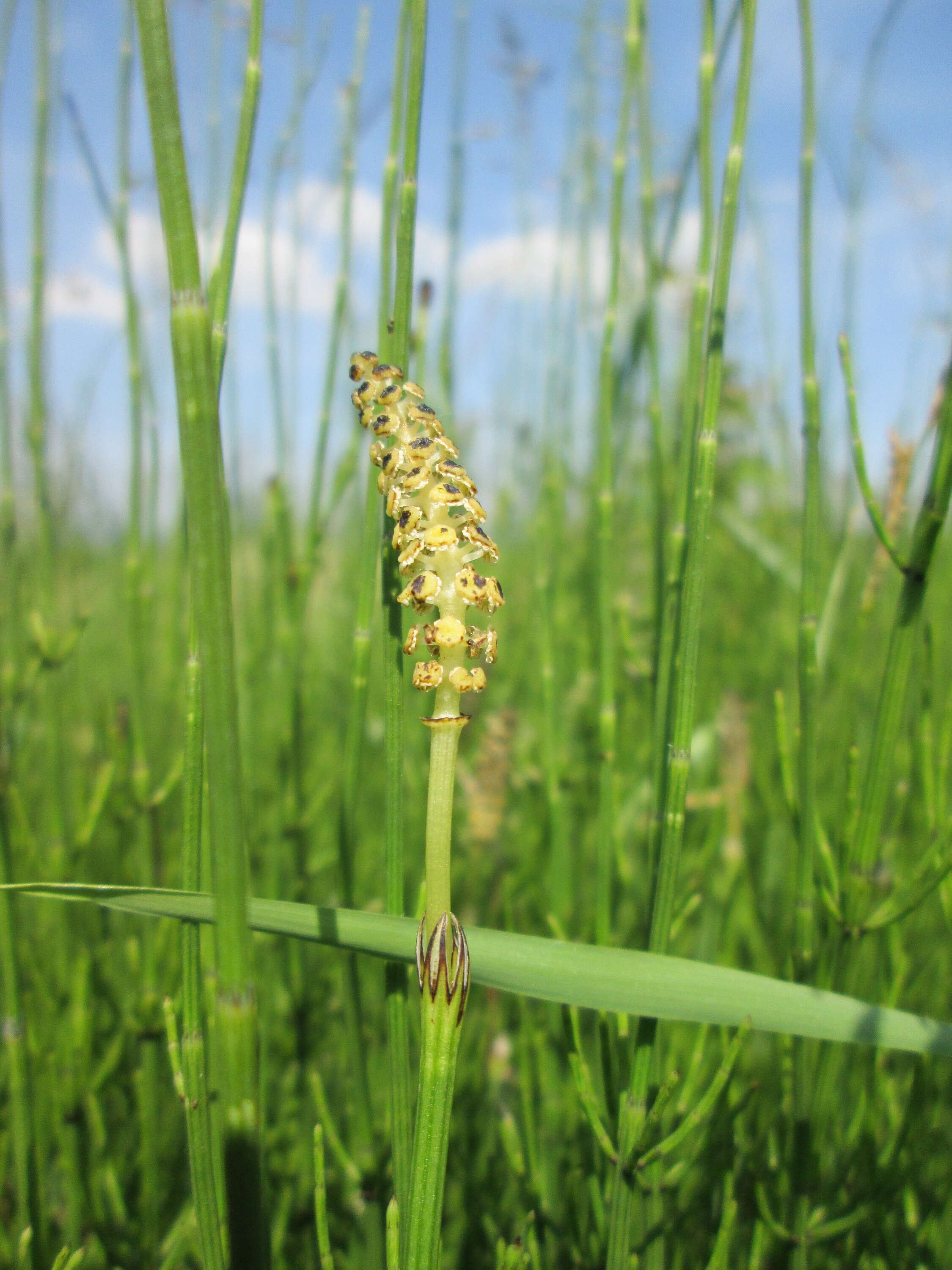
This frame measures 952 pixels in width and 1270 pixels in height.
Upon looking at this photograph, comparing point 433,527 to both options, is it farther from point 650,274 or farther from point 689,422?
point 650,274

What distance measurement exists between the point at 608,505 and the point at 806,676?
30 cm

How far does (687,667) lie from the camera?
62 centimetres

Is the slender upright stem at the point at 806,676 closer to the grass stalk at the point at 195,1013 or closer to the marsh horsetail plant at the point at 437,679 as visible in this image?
the marsh horsetail plant at the point at 437,679

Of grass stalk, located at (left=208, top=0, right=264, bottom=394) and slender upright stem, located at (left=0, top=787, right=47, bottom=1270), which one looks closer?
grass stalk, located at (left=208, top=0, right=264, bottom=394)

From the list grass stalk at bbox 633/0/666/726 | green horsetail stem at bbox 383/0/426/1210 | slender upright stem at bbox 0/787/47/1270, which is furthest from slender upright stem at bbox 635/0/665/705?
slender upright stem at bbox 0/787/47/1270

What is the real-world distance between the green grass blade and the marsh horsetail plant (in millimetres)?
52

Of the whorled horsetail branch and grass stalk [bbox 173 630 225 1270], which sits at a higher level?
A: the whorled horsetail branch

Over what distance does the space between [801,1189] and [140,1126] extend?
28.7 inches

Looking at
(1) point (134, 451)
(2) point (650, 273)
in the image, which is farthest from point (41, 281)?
(2) point (650, 273)

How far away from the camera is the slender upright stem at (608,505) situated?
2.71 ft

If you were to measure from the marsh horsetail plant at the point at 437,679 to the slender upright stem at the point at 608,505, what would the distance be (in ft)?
1.19

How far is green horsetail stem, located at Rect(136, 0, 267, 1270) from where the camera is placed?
0.38 metres

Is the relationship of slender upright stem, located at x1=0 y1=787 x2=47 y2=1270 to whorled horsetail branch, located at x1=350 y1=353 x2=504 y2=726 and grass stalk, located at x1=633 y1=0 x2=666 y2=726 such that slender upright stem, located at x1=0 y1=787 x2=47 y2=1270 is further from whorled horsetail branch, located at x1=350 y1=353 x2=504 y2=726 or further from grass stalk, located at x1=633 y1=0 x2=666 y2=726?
grass stalk, located at x1=633 y1=0 x2=666 y2=726

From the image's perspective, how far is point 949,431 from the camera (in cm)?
70
